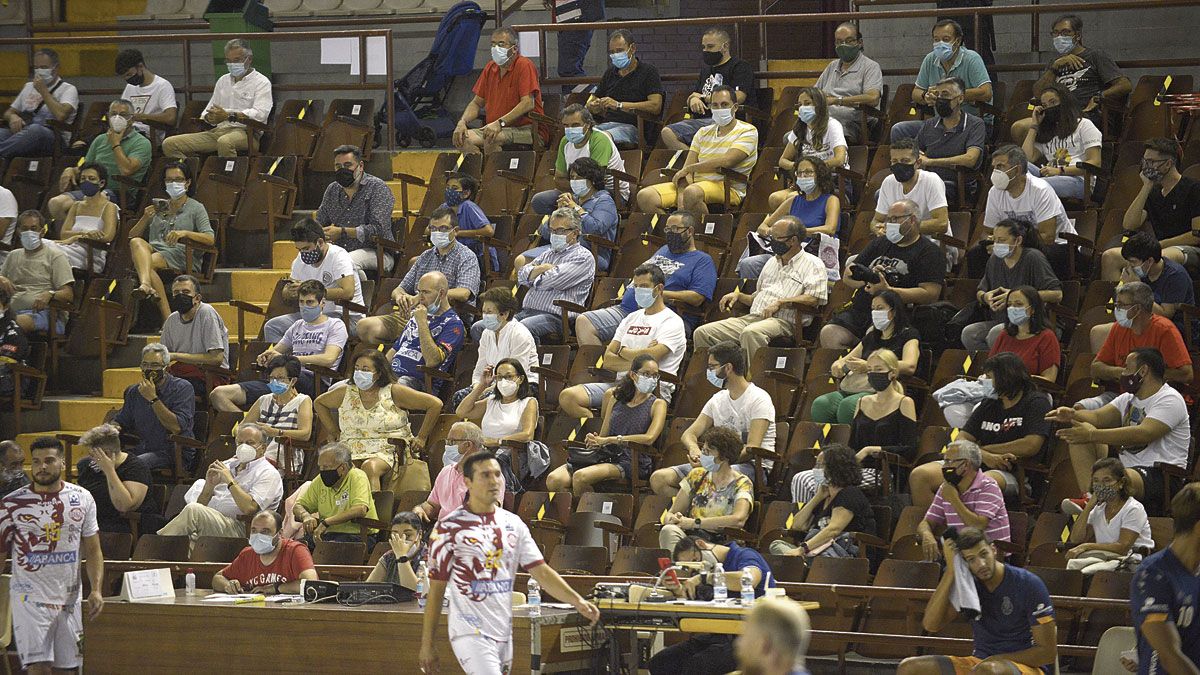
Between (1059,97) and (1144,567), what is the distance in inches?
217

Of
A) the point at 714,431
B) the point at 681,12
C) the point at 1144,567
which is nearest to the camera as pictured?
the point at 1144,567

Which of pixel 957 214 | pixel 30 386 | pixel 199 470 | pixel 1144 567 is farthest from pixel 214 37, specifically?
pixel 1144 567

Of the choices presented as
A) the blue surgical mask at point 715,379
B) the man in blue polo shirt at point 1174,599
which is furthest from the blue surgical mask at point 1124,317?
the man in blue polo shirt at point 1174,599

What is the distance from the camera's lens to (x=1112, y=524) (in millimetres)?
8328

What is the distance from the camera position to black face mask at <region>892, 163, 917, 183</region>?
10.9 metres

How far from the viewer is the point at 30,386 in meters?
12.7

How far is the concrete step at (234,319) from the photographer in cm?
1300

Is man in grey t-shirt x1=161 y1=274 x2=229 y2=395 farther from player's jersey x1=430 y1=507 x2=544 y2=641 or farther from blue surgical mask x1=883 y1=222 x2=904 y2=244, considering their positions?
player's jersey x1=430 y1=507 x2=544 y2=641

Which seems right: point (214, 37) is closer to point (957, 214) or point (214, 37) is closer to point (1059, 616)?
point (957, 214)

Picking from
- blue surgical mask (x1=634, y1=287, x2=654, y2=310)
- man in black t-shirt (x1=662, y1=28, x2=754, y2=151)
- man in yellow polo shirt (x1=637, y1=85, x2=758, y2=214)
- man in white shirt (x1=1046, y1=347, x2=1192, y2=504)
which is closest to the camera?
man in white shirt (x1=1046, y1=347, x2=1192, y2=504)

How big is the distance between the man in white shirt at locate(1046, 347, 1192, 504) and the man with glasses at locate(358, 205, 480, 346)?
4.41m

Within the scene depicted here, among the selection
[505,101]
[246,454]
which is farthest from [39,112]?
[246,454]

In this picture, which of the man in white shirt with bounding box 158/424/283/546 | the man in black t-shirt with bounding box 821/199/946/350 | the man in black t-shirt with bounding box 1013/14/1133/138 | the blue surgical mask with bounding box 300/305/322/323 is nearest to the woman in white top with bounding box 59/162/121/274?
Result: the blue surgical mask with bounding box 300/305/322/323

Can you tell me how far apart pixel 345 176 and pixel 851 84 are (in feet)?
12.5
